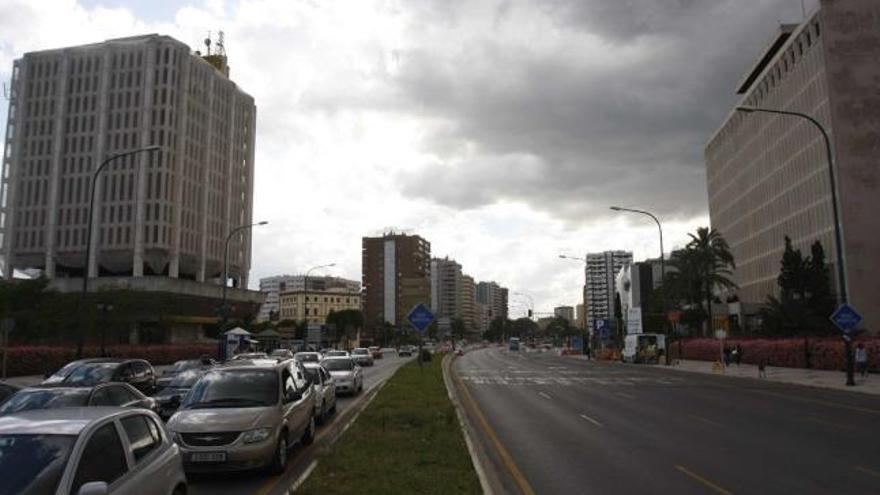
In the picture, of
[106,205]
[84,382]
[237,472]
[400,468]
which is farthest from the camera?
[106,205]

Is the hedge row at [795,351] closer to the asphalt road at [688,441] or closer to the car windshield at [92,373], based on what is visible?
the asphalt road at [688,441]

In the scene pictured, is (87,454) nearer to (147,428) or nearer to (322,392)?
(147,428)

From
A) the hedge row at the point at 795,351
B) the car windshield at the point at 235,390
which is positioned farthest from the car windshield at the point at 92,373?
the hedge row at the point at 795,351

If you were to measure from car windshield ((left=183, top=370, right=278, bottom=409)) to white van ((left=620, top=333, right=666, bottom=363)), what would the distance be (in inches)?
2134

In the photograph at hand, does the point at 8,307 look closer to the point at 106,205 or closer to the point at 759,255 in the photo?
the point at 106,205

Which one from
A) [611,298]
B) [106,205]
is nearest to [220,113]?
[106,205]

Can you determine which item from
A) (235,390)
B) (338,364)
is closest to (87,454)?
(235,390)

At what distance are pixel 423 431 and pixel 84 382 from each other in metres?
9.90

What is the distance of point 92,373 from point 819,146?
2496 inches

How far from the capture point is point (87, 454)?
19.3 feet

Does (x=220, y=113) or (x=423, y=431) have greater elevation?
(x=220, y=113)

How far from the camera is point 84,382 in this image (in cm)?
1852

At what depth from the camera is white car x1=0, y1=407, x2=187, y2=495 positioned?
5.45 metres

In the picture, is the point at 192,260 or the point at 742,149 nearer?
the point at 742,149
